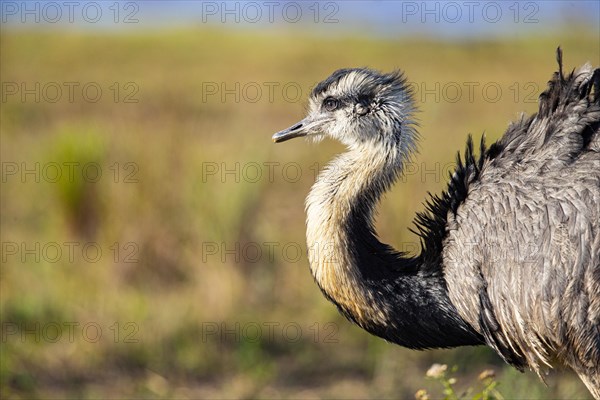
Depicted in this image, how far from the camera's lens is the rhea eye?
5.30 m

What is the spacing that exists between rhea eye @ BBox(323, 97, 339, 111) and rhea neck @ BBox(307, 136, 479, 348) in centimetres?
38

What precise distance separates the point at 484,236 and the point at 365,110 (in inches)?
39.7

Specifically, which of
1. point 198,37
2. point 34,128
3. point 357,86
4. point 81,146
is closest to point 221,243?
point 81,146

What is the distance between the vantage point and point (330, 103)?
534 centimetres

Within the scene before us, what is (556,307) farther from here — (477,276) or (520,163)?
(520,163)

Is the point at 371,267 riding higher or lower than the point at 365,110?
lower

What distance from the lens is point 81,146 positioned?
27.5 feet

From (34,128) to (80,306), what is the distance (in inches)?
294

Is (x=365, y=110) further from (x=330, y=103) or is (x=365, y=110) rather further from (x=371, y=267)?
(x=371, y=267)

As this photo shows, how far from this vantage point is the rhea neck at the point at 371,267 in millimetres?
4758

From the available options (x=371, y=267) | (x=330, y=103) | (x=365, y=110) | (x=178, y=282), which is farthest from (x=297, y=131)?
(x=178, y=282)

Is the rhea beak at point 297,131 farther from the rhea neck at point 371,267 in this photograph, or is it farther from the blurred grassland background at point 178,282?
the blurred grassland background at point 178,282

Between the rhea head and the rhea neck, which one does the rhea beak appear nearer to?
the rhea head

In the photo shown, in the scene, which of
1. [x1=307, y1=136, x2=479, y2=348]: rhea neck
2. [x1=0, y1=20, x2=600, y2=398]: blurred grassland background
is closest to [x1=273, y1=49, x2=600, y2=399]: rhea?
[x1=307, y1=136, x2=479, y2=348]: rhea neck
